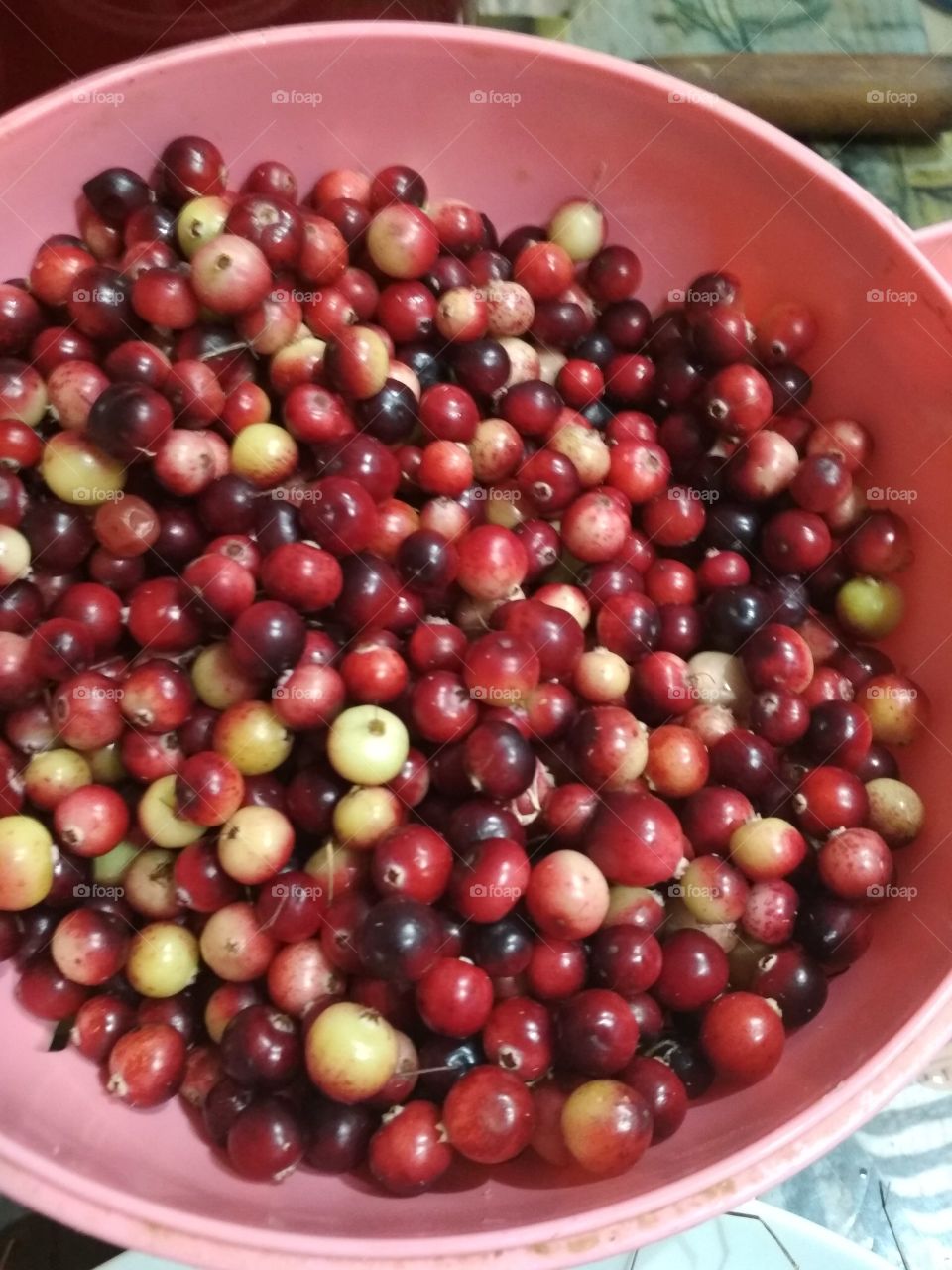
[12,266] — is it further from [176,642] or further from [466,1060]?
[466,1060]

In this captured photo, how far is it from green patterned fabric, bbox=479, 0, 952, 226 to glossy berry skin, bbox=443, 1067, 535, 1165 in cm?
225

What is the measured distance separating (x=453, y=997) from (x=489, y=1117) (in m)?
0.14

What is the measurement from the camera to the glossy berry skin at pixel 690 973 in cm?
137

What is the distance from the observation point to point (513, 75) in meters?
1.71

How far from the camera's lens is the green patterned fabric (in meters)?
2.55

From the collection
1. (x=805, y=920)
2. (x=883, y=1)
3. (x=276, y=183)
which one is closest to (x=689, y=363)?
(x=276, y=183)

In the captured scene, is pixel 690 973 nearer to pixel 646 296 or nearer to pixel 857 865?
pixel 857 865
